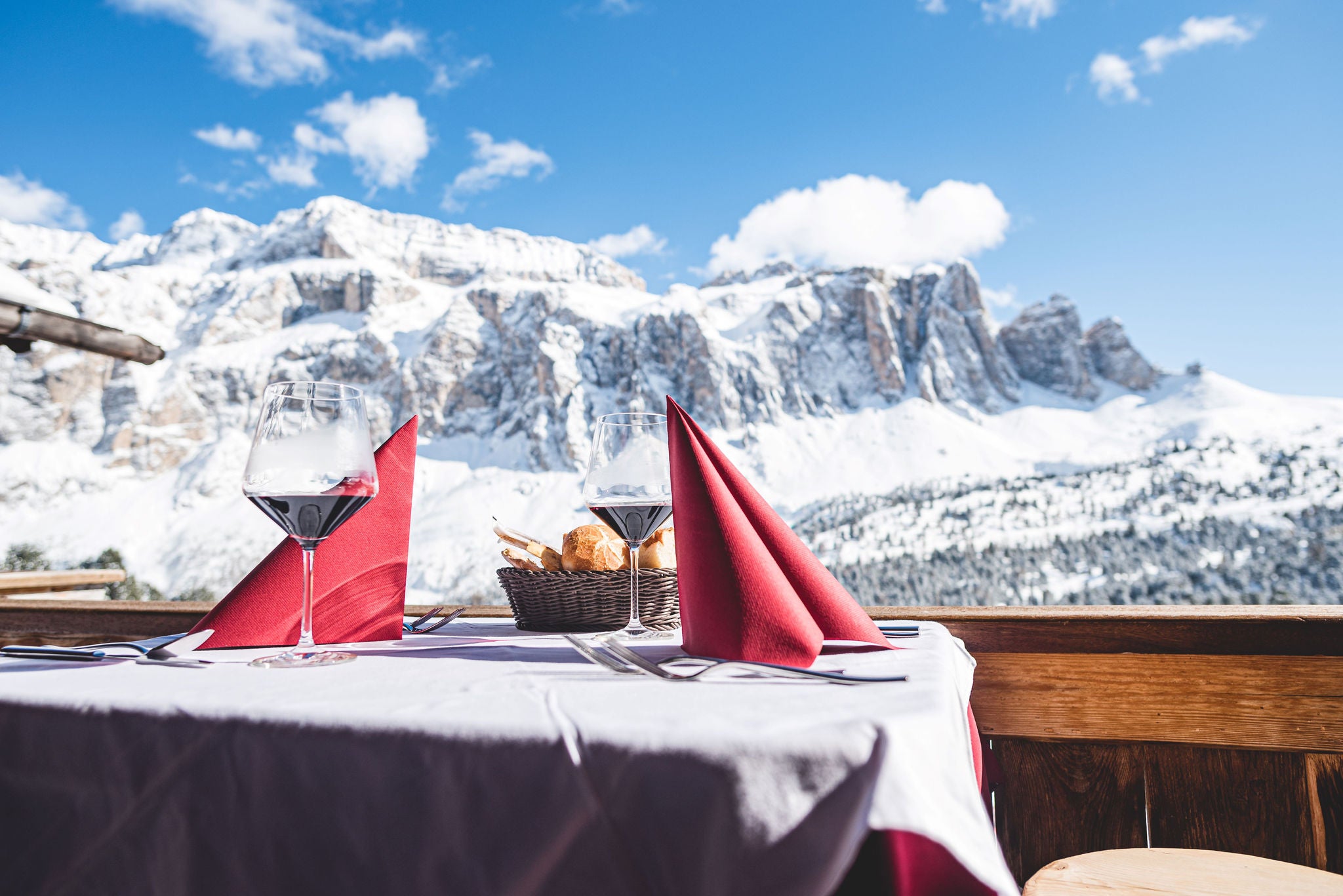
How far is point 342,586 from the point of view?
2.56 ft

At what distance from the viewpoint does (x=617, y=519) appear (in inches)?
28.6

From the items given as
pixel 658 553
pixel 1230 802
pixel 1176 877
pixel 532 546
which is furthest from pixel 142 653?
pixel 1230 802

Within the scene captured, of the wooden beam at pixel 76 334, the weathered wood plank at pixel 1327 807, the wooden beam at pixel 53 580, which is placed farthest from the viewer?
the wooden beam at pixel 76 334

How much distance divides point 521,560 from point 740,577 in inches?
14.8

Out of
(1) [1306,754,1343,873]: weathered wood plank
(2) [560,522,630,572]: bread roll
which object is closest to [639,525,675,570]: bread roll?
(2) [560,522,630,572]: bread roll

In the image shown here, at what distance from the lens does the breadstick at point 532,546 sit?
0.89 m

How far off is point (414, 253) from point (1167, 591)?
68.7 metres

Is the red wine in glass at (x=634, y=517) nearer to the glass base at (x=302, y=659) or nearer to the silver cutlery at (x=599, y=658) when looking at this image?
the silver cutlery at (x=599, y=658)

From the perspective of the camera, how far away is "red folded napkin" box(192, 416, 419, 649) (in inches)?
28.5

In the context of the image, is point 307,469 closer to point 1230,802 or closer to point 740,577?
point 740,577

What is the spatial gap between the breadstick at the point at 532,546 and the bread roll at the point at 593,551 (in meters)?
0.01

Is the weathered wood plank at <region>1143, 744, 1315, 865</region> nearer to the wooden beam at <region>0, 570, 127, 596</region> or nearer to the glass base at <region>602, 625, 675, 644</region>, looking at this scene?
the glass base at <region>602, 625, 675, 644</region>

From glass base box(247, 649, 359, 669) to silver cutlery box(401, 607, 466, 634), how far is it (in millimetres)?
190

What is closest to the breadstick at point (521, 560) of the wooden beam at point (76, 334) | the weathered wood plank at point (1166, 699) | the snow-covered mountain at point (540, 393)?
the weathered wood plank at point (1166, 699)
